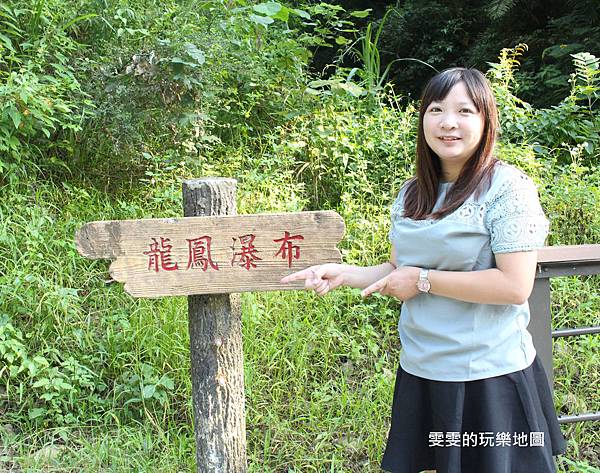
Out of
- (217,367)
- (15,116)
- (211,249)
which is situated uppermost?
(15,116)

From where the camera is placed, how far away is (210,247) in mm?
1943

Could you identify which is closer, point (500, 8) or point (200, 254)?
point (200, 254)

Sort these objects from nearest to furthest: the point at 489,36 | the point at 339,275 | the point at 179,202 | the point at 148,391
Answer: the point at 339,275
the point at 148,391
the point at 179,202
the point at 489,36

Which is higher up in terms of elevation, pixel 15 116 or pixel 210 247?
pixel 15 116

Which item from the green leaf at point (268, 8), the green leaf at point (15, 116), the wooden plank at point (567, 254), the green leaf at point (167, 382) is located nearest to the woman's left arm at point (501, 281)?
the wooden plank at point (567, 254)

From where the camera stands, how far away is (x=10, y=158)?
3.65 meters

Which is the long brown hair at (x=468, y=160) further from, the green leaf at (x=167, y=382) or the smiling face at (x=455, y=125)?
the green leaf at (x=167, y=382)

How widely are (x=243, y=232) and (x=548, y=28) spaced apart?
593cm

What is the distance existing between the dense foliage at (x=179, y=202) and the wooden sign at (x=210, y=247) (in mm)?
552

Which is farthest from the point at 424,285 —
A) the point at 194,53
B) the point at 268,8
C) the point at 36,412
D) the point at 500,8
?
the point at 500,8

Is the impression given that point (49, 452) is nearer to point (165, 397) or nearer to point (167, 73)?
point (165, 397)

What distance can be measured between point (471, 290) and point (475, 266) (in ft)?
0.29

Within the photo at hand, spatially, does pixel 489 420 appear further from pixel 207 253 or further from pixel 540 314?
pixel 207 253

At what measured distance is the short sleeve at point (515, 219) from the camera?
1411 millimetres
